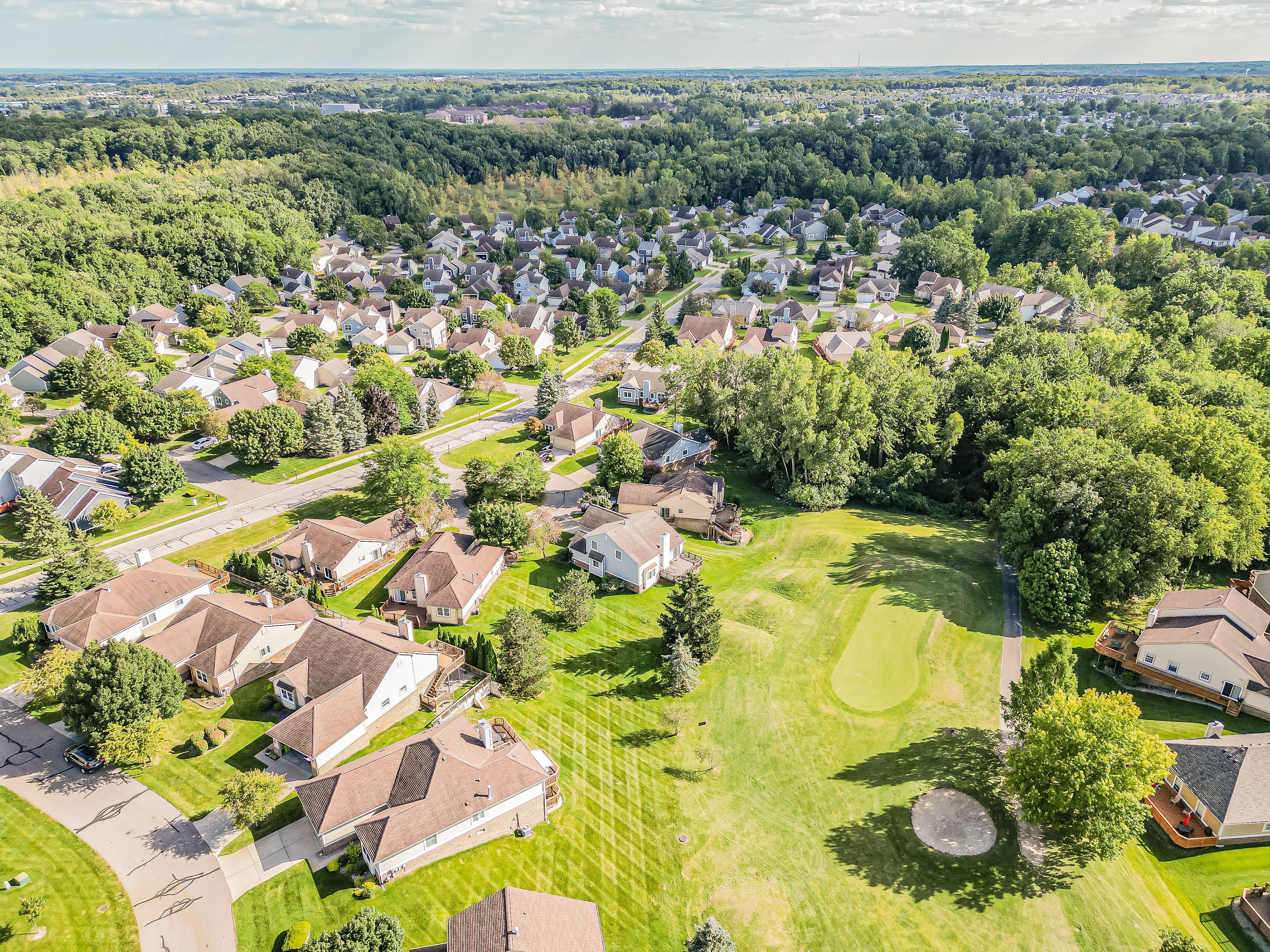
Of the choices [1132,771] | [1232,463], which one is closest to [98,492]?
[1132,771]

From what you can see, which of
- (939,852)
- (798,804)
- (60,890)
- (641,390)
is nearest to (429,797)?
(60,890)

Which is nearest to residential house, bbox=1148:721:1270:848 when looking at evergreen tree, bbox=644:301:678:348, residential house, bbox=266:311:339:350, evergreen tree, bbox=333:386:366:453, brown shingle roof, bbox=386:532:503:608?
brown shingle roof, bbox=386:532:503:608

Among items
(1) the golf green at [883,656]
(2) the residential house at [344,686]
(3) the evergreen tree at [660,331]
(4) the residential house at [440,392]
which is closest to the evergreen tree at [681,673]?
(1) the golf green at [883,656]

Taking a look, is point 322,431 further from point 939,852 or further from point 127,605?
point 939,852

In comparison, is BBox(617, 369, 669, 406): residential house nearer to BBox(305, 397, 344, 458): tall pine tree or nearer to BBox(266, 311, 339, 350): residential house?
BBox(305, 397, 344, 458): tall pine tree

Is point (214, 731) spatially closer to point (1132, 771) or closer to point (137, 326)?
point (1132, 771)
